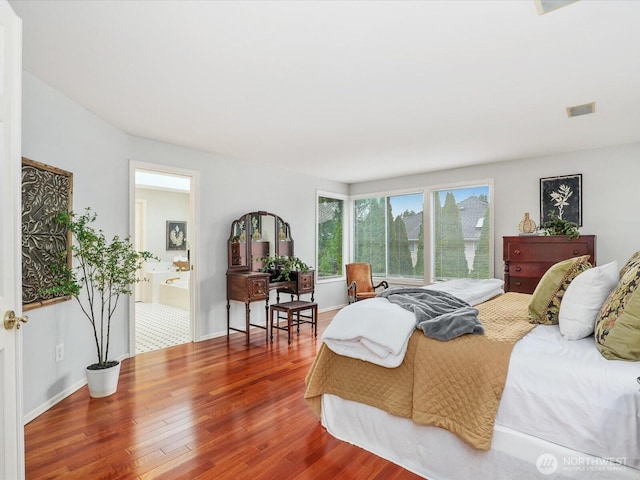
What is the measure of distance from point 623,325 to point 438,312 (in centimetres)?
90

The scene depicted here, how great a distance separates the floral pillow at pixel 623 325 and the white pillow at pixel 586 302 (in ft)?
0.48

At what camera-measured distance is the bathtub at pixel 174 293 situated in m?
6.67

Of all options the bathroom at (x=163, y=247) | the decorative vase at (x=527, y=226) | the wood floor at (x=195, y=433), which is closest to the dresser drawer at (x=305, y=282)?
the wood floor at (x=195, y=433)

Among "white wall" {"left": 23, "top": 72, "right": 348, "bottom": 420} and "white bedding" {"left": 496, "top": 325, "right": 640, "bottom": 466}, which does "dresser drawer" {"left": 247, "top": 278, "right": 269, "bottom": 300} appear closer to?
"white wall" {"left": 23, "top": 72, "right": 348, "bottom": 420}

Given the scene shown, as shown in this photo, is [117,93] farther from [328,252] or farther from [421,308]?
[328,252]

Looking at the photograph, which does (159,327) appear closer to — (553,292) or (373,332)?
(373,332)

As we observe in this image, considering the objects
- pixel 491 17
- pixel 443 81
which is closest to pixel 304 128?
pixel 443 81

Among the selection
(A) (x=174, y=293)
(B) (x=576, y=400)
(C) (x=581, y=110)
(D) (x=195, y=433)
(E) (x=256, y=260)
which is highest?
(C) (x=581, y=110)

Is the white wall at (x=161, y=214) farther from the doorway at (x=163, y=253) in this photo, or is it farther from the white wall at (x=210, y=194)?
the white wall at (x=210, y=194)

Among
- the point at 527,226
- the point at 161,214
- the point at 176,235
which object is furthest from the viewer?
the point at 176,235

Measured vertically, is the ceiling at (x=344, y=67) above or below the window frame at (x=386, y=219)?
above

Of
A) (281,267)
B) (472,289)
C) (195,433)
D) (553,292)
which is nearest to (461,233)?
(472,289)

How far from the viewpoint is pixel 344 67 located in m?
2.39

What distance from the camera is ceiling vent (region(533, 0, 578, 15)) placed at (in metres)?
1.72
